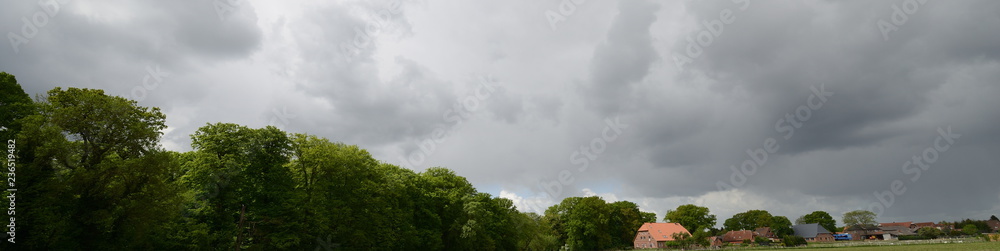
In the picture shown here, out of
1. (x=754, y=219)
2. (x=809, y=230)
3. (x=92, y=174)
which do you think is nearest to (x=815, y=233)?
(x=809, y=230)

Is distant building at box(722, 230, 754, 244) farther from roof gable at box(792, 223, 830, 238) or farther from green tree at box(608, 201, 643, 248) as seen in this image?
green tree at box(608, 201, 643, 248)

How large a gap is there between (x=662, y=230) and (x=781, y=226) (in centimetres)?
6227

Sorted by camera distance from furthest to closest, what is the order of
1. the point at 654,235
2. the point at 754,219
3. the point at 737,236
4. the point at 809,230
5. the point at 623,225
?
the point at 754,219
the point at 809,230
the point at 737,236
the point at 623,225
the point at 654,235

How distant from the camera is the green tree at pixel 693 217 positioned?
160 meters

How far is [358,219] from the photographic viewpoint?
4297 centimetres

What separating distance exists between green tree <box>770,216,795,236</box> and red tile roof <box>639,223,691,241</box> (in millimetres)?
52838

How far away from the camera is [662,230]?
13538 cm

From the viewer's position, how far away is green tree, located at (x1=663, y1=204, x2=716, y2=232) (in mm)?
159500

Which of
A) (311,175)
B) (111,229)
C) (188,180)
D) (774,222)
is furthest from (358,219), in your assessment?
(774,222)

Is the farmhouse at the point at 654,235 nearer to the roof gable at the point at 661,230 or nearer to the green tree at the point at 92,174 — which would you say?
the roof gable at the point at 661,230

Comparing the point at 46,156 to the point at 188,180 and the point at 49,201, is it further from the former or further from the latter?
the point at 188,180

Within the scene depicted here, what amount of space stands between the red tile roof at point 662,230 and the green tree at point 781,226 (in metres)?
52.8

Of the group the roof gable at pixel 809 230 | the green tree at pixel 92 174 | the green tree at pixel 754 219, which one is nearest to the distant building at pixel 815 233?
the roof gable at pixel 809 230

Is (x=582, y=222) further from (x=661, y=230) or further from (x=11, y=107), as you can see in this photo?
(x=11, y=107)
